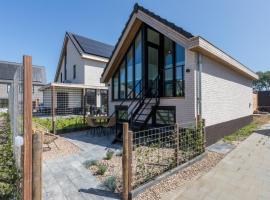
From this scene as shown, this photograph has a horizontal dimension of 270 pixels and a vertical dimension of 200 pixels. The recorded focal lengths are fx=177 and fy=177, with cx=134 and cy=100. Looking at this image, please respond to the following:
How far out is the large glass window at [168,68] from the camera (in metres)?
7.21

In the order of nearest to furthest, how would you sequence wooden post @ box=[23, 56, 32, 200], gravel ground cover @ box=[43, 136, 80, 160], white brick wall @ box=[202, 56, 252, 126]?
wooden post @ box=[23, 56, 32, 200], gravel ground cover @ box=[43, 136, 80, 160], white brick wall @ box=[202, 56, 252, 126]

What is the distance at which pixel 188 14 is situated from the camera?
962 cm

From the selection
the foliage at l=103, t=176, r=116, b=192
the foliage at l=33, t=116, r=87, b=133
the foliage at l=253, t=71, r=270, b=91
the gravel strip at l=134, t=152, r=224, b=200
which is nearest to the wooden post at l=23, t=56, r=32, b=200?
the foliage at l=103, t=176, r=116, b=192

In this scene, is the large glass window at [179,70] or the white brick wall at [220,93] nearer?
the white brick wall at [220,93]

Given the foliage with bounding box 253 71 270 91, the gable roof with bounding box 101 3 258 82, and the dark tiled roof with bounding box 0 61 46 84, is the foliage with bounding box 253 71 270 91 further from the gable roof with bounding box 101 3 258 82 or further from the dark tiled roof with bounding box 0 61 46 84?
the dark tiled roof with bounding box 0 61 46 84

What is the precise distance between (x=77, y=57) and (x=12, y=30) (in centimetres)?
601

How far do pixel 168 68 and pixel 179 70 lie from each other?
23.6 inches

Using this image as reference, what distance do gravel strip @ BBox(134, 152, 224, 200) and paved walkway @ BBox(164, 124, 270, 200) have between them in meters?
0.13

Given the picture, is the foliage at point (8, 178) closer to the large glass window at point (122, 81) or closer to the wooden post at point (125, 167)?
the wooden post at point (125, 167)

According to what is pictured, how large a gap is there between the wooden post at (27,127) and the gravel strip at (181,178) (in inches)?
69.5

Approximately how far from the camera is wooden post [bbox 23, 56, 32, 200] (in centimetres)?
175

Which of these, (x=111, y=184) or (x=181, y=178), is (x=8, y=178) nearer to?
(x=111, y=184)

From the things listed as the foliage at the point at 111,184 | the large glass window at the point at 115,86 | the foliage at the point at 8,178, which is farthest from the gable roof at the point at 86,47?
the foliage at the point at 111,184

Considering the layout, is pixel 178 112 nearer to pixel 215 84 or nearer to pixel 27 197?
pixel 215 84
